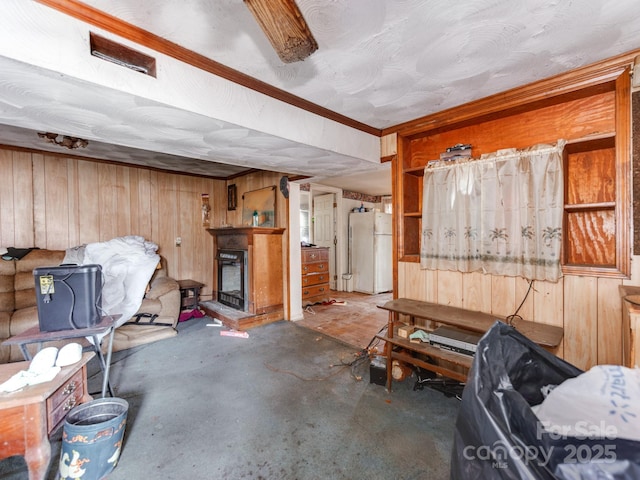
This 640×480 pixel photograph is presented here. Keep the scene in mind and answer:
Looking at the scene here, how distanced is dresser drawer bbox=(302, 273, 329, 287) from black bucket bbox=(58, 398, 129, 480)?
131 inches

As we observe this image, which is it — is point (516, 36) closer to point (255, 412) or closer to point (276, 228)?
point (255, 412)

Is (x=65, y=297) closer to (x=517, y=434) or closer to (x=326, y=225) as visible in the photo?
(x=517, y=434)

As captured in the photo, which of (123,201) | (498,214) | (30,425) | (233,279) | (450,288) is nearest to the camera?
(30,425)

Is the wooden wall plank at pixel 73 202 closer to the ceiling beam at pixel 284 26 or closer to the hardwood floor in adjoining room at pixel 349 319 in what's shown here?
the hardwood floor in adjoining room at pixel 349 319

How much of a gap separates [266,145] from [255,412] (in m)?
1.96

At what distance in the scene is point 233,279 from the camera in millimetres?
4246

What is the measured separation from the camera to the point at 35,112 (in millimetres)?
1527

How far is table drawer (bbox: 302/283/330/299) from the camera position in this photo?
4648 mm

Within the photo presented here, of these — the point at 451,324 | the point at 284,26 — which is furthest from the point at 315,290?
the point at 284,26

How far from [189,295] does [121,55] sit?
3.60 metres

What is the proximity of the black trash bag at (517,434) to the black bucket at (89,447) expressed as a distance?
5.20 feet

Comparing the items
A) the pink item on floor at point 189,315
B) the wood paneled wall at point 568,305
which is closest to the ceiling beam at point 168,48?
the wood paneled wall at point 568,305

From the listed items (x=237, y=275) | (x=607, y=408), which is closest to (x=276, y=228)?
(x=237, y=275)

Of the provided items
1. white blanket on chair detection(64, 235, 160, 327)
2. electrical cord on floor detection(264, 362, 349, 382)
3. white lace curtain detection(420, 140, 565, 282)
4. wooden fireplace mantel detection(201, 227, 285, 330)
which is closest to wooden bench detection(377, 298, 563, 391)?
white lace curtain detection(420, 140, 565, 282)
